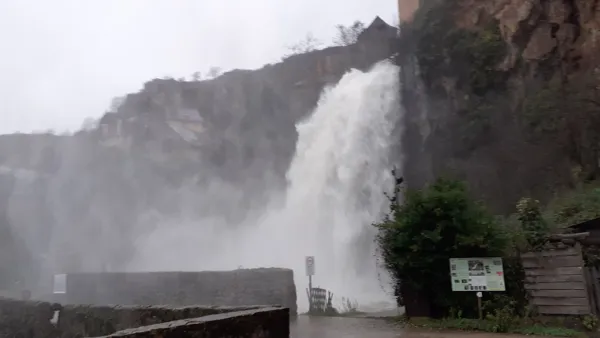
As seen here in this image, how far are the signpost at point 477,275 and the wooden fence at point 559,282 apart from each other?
678 mm

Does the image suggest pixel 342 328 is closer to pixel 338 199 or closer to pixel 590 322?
pixel 590 322

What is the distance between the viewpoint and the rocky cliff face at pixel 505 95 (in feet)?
A: 69.5

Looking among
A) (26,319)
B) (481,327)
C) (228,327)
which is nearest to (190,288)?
(26,319)

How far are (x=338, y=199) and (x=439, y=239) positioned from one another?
15721mm

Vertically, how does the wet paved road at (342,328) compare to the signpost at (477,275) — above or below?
below

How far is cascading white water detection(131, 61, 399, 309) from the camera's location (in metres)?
24.5

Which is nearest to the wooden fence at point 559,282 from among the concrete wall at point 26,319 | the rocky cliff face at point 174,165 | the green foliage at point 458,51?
the concrete wall at point 26,319

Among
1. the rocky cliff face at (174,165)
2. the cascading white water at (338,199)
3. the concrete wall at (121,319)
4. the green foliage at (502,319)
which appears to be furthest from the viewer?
the rocky cliff face at (174,165)

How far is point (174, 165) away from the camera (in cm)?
4006

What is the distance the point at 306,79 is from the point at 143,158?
46.2 feet

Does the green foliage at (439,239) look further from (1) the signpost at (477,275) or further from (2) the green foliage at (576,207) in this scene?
(2) the green foliage at (576,207)

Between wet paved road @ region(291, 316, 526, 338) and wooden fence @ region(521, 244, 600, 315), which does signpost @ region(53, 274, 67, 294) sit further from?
wooden fence @ region(521, 244, 600, 315)

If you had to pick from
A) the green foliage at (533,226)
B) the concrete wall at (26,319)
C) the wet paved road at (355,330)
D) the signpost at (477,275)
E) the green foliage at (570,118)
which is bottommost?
the wet paved road at (355,330)

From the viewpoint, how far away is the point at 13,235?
34.7m
